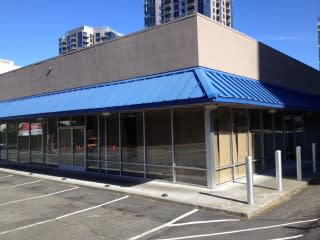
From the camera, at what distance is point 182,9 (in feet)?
393

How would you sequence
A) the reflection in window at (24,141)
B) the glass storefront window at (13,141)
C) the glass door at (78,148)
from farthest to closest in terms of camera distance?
the glass storefront window at (13,141), the reflection in window at (24,141), the glass door at (78,148)

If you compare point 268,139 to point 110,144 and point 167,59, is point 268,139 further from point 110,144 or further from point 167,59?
point 110,144

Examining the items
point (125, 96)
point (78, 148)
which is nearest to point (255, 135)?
point (125, 96)

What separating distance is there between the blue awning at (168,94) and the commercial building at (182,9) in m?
99.3

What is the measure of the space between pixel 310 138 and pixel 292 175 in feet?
28.4

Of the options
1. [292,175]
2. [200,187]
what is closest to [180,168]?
[200,187]

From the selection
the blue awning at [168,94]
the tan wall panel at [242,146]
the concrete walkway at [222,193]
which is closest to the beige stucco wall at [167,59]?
the blue awning at [168,94]

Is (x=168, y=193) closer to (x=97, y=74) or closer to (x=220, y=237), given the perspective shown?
(x=220, y=237)

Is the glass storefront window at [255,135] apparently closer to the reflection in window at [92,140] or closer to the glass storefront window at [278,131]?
the glass storefront window at [278,131]

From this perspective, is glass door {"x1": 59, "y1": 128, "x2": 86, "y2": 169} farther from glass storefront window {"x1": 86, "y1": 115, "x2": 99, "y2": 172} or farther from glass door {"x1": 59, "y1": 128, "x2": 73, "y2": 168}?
glass storefront window {"x1": 86, "y1": 115, "x2": 99, "y2": 172}

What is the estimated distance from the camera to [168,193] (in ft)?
42.7

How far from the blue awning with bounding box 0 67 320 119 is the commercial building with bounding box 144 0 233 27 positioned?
9933cm

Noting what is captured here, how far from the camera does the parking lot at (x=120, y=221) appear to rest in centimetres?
865

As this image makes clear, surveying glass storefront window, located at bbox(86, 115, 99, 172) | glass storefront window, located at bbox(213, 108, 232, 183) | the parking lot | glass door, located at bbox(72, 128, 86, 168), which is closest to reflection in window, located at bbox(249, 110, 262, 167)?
glass storefront window, located at bbox(213, 108, 232, 183)
